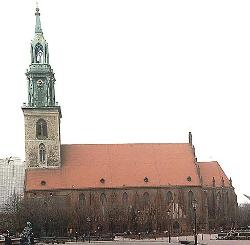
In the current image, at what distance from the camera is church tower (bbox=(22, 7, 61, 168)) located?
3228 inches

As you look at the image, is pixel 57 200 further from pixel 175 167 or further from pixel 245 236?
pixel 245 236

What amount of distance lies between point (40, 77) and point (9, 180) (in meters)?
40.9

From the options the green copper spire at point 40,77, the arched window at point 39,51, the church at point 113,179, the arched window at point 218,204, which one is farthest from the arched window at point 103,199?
the arched window at point 39,51

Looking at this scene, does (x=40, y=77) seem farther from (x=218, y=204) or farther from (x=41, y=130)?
(x=218, y=204)

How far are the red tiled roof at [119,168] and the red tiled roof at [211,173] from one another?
257cm

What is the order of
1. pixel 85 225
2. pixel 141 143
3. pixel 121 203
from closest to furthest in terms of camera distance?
1. pixel 85 225
2. pixel 121 203
3. pixel 141 143

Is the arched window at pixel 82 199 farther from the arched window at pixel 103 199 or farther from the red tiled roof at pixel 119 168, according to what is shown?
the arched window at pixel 103 199

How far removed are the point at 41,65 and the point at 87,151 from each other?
47.9 feet

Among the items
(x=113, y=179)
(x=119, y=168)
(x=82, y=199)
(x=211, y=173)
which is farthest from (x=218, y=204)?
(x=82, y=199)

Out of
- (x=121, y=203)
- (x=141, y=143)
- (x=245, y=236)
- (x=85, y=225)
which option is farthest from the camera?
(x=141, y=143)

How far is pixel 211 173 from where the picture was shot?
90.8m

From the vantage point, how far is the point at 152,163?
291 ft

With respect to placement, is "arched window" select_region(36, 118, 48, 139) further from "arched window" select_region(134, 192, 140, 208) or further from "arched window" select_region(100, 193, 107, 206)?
"arched window" select_region(134, 192, 140, 208)

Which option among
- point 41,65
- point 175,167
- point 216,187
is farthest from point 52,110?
point 216,187
